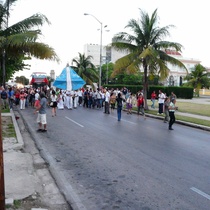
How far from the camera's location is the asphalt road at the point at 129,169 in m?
5.30

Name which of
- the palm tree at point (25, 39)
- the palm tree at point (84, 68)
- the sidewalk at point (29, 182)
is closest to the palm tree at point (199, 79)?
the palm tree at point (84, 68)

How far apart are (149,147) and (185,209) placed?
4.77 metres

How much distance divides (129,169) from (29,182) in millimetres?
2372

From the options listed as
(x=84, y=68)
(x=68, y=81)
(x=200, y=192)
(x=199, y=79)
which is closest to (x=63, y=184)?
(x=200, y=192)

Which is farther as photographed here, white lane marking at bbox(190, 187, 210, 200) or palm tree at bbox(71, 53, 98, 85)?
palm tree at bbox(71, 53, 98, 85)

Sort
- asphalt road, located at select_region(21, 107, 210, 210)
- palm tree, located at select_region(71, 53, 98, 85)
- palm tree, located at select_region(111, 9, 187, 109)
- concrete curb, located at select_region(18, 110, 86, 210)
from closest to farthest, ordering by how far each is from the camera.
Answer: concrete curb, located at select_region(18, 110, 86, 210) → asphalt road, located at select_region(21, 107, 210, 210) → palm tree, located at select_region(111, 9, 187, 109) → palm tree, located at select_region(71, 53, 98, 85)

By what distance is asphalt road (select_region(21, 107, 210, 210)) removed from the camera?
5.30m

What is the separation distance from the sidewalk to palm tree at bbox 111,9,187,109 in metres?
14.9

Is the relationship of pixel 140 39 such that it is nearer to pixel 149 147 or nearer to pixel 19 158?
pixel 149 147

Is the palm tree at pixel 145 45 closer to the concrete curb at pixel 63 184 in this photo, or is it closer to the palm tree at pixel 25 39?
the palm tree at pixel 25 39

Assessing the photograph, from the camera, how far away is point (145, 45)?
23312 millimetres

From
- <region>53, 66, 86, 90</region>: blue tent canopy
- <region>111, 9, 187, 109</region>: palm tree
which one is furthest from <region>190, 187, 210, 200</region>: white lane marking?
<region>53, 66, 86, 90</region>: blue tent canopy

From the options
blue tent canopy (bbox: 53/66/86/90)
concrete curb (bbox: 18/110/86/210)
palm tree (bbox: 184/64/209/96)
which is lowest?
concrete curb (bbox: 18/110/86/210)

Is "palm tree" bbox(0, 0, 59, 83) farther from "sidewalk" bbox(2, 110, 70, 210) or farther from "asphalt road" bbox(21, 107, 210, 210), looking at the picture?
"sidewalk" bbox(2, 110, 70, 210)
